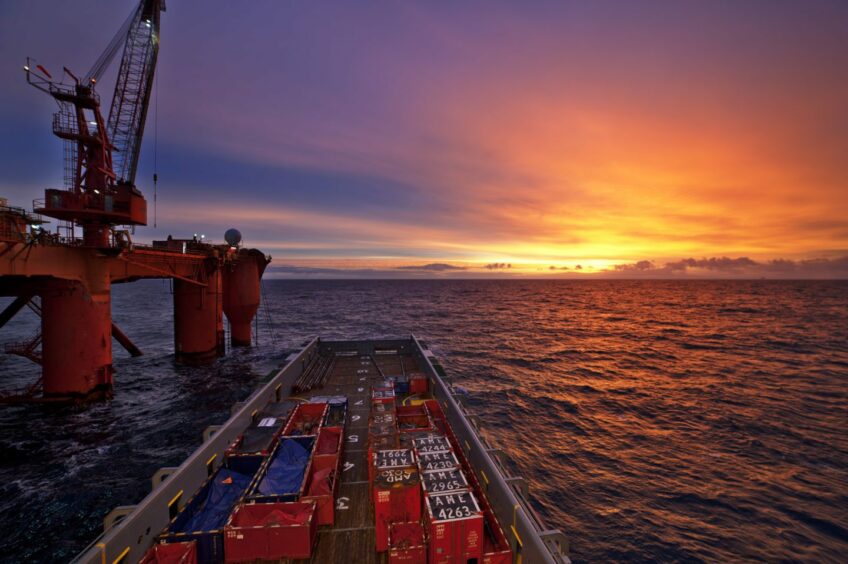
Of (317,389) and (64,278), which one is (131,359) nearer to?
(64,278)

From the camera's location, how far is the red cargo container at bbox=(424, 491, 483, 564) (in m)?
9.46

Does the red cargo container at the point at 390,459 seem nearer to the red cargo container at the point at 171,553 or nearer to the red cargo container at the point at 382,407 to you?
the red cargo container at the point at 382,407

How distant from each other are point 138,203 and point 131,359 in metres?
23.5

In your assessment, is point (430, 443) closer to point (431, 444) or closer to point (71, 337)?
point (431, 444)

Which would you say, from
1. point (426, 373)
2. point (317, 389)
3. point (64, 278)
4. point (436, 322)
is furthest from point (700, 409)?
point (436, 322)

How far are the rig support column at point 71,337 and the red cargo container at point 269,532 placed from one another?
2558cm

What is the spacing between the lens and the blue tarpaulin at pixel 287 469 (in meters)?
11.8

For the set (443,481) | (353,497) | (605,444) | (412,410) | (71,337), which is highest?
(71,337)

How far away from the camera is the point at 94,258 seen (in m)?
27.6

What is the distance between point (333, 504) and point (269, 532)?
2163mm

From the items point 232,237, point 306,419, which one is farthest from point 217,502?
point 232,237

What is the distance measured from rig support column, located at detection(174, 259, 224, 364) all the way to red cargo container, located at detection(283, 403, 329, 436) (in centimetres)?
2998

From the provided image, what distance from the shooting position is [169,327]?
236 feet

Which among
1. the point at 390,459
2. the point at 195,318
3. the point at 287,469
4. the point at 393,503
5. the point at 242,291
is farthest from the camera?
the point at 242,291
